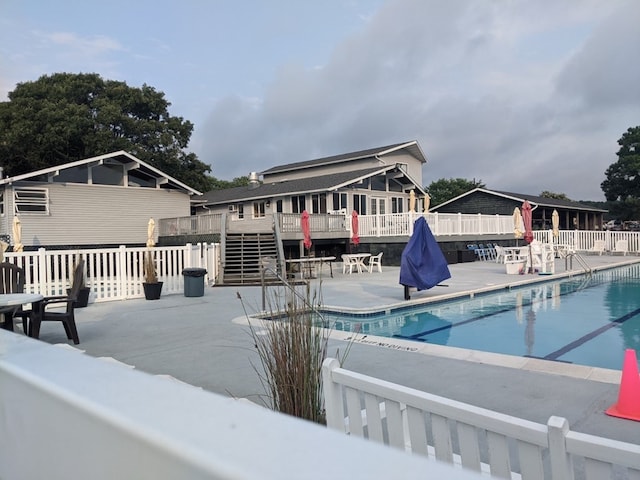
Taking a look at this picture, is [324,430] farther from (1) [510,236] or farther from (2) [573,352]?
(1) [510,236]

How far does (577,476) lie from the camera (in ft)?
9.40

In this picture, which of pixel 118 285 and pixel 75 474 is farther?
pixel 118 285

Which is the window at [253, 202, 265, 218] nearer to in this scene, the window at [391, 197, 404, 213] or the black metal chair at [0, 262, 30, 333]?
the window at [391, 197, 404, 213]

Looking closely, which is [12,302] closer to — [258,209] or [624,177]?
[258,209]

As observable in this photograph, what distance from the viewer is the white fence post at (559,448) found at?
1658 mm

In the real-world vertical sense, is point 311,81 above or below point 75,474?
above

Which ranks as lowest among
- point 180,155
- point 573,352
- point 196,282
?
point 573,352

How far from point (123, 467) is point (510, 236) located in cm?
2864

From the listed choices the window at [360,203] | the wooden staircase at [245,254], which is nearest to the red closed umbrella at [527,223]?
the wooden staircase at [245,254]

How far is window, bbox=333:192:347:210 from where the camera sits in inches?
1078

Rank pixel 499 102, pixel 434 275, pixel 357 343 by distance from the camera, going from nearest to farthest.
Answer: pixel 357 343 → pixel 434 275 → pixel 499 102

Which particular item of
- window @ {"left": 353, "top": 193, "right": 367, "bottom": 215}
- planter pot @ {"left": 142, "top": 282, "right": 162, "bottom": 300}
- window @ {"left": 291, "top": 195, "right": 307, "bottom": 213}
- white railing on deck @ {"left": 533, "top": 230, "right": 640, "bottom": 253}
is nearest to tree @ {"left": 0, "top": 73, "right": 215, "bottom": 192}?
window @ {"left": 291, "top": 195, "right": 307, "bottom": 213}

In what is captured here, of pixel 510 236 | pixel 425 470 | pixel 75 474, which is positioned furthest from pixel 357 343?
pixel 510 236

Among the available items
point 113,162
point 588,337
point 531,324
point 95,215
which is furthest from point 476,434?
point 113,162
